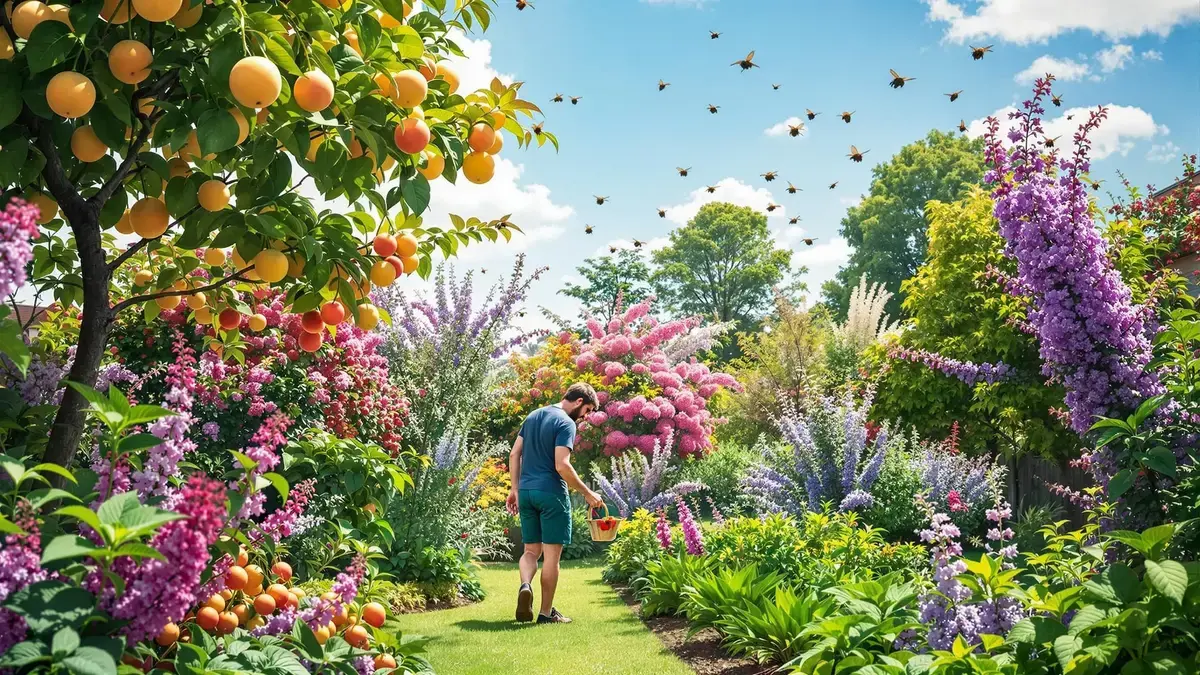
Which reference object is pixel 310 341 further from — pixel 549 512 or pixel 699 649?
pixel 549 512

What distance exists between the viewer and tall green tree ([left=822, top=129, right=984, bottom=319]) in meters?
31.1

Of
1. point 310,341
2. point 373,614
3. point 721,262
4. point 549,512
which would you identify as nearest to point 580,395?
point 549,512

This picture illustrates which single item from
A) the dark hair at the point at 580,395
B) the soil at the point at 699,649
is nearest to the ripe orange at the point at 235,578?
the soil at the point at 699,649

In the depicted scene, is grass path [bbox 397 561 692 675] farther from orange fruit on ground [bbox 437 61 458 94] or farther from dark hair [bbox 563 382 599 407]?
orange fruit on ground [bbox 437 61 458 94]

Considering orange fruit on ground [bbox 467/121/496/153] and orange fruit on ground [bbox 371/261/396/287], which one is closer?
orange fruit on ground [bbox 467/121/496/153]

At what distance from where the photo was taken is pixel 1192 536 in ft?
8.38

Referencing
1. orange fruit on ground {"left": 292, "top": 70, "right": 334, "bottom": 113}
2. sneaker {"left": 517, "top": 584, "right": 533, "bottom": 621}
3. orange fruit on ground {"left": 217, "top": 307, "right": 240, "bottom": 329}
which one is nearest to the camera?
orange fruit on ground {"left": 292, "top": 70, "right": 334, "bottom": 113}

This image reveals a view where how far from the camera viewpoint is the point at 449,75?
2.08 metres

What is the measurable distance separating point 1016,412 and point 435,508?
621 centimetres

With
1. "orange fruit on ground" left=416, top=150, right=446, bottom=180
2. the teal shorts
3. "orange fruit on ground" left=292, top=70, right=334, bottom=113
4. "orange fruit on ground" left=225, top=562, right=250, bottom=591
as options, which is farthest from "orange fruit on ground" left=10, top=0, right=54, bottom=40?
the teal shorts

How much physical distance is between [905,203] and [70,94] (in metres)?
33.3

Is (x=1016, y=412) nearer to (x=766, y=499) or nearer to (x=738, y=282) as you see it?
(x=766, y=499)

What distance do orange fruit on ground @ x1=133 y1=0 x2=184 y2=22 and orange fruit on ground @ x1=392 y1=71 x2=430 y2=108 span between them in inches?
16.7

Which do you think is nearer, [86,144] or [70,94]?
[70,94]
